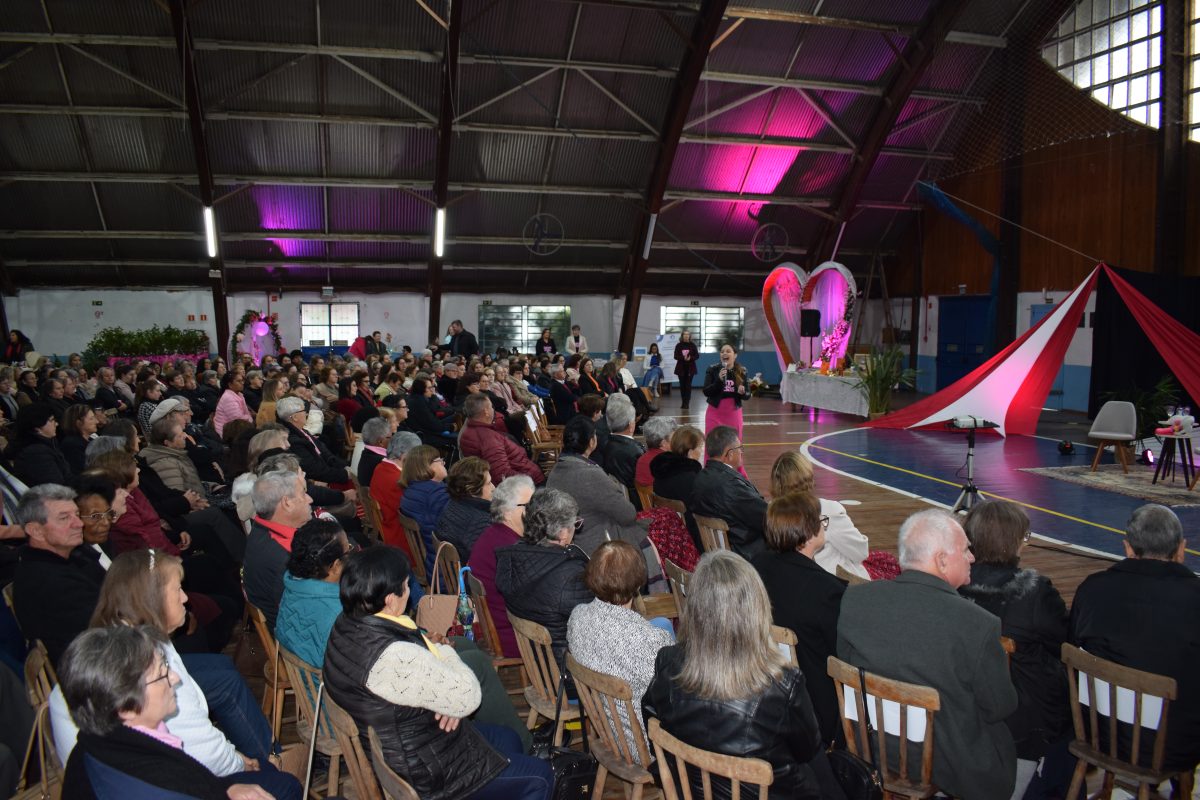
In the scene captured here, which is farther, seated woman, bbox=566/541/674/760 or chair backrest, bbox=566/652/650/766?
seated woman, bbox=566/541/674/760

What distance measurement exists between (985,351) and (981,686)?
48.5ft

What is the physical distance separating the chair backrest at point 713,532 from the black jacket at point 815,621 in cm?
109

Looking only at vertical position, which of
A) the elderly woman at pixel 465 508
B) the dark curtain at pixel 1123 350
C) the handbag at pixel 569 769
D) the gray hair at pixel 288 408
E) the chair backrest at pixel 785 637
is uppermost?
the dark curtain at pixel 1123 350

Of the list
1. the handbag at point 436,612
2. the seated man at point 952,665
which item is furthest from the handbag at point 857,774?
the handbag at point 436,612

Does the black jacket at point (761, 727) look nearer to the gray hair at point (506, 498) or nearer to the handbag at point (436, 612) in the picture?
the handbag at point (436, 612)

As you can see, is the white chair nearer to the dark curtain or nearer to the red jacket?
the dark curtain

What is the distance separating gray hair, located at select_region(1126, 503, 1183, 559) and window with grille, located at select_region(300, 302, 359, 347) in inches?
651

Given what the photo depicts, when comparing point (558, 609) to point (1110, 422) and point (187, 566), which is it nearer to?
point (187, 566)

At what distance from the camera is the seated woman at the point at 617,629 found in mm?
2479

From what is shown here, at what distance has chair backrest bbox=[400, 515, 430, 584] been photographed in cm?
417

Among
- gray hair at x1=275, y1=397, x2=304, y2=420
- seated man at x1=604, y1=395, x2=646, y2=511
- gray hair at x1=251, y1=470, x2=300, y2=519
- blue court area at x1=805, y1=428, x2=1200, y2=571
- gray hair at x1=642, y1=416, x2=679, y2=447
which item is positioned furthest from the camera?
blue court area at x1=805, y1=428, x2=1200, y2=571

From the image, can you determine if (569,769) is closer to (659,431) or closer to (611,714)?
(611,714)

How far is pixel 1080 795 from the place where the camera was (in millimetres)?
2869

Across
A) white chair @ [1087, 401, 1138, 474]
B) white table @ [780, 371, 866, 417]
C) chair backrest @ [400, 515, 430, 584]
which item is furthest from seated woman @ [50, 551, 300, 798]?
white table @ [780, 371, 866, 417]
